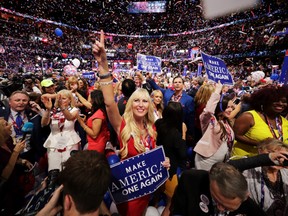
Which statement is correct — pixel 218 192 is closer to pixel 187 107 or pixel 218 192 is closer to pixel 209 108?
pixel 209 108

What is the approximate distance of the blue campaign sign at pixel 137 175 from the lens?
1.97 m

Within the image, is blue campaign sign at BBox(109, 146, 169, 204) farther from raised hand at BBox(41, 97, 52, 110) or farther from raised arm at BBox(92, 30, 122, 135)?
raised hand at BBox(41, 97, 52, 110)

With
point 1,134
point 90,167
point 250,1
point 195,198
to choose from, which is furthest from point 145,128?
point 250,1

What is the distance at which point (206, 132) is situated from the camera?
2.70m

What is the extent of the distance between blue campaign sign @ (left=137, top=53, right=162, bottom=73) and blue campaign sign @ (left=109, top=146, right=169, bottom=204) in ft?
15.4

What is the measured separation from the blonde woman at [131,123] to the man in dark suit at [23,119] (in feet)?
5.64

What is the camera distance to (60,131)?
3.60m

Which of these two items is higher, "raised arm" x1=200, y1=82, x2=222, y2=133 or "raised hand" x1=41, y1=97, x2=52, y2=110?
"raised hand" x1=41, y1=97, x2=52, y2=110

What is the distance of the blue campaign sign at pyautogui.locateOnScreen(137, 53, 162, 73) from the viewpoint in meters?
6.51

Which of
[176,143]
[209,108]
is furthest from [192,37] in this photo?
[176,143]

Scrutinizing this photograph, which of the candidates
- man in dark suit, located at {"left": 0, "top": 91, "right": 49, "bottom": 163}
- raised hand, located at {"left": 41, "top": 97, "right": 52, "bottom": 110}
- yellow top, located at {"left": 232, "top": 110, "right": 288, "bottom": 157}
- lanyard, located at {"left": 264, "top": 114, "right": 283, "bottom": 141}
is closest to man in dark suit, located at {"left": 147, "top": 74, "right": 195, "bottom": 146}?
yellow top, located at {"left": 232, "top": 110, "right": 288, "bottom": 157}

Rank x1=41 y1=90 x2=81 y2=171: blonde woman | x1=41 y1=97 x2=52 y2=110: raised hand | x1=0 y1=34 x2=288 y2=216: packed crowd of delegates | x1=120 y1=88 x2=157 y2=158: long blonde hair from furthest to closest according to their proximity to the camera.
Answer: x1=41 y1=90 x2=81 y2=171: blonde woman, x1=41 y1=97 x2=52 y2=110: raised hand, x1=120 y1=88 x2=157 y2=158: long blonde hair, x1=0 y1=34 x2=288 y2=216: packed crowd of delegates

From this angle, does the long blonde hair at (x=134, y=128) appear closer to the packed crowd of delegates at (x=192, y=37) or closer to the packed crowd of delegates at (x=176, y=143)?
the packed crowd of delegates at (x=176, y=143)

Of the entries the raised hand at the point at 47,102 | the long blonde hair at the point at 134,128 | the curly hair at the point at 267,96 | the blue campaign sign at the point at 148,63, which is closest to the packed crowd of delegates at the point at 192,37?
the blue campaign sign at the point at 148,63
